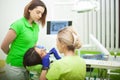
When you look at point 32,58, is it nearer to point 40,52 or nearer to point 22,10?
point 40,52

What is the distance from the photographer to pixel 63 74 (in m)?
1.52

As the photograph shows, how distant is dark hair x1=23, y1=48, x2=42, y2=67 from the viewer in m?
1.97

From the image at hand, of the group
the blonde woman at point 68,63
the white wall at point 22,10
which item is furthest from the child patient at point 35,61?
the white wall at point 22,10

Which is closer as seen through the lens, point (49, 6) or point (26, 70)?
point (26, 70)

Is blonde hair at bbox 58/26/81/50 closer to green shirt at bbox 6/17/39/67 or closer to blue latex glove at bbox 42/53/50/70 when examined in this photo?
blue latex glove at bbox 42/53/50/70

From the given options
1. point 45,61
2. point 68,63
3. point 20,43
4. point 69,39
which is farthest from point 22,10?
point 68,63

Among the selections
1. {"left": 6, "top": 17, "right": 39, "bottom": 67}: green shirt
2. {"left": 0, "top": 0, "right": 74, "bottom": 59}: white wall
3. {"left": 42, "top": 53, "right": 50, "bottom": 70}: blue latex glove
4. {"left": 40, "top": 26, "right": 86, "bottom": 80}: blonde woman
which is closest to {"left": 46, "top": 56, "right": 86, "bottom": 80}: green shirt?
{"left": 40, "top": 26, "right": 86, "bottom": 80}: blonde woman

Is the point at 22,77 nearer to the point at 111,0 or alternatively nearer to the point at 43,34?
the point at 43,34

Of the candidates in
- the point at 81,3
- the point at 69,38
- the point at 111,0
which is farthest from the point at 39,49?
the point at 111,0

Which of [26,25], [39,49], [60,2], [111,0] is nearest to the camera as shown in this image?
[39,49]

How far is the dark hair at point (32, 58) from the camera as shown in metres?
1.97

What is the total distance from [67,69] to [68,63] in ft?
0.14

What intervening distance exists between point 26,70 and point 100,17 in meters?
1.34

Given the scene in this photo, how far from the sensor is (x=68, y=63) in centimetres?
151
